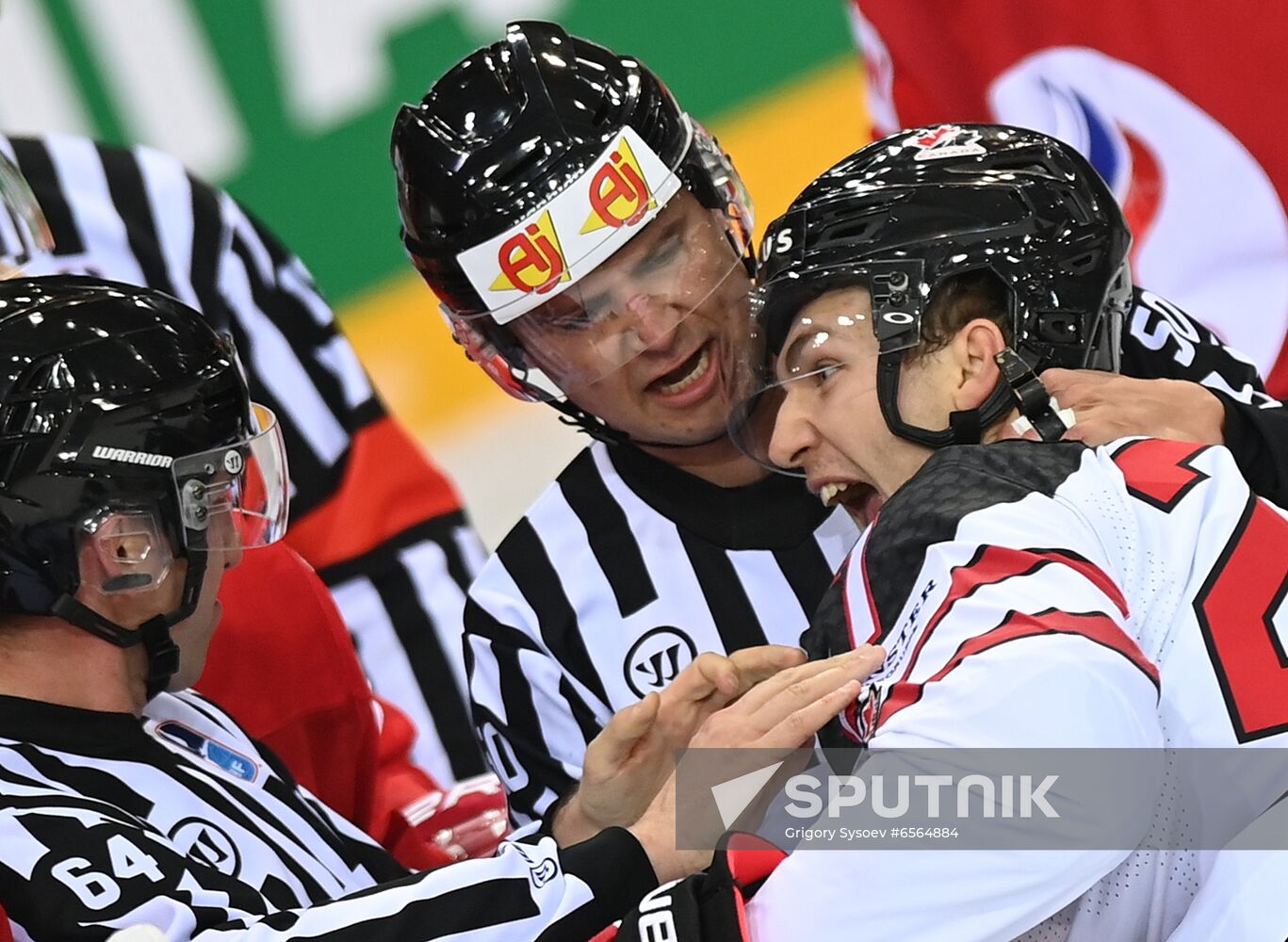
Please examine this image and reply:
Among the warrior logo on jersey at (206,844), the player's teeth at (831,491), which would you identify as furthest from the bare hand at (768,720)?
the warrior logo on jersey at (206,844)

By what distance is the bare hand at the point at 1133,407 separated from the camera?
1.61 m

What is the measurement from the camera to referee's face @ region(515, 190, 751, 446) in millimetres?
1983

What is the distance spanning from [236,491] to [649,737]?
1.65 feet

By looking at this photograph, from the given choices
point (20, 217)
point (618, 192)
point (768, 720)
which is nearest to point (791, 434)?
point (768, 720)

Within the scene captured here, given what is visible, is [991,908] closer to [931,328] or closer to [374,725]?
[931,328]

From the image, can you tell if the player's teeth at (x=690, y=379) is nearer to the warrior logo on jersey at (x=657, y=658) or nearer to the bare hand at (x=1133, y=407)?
the warrior logo on jersey at (x=657, y=658)

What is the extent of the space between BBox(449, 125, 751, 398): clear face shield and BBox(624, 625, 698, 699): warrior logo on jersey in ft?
1.06

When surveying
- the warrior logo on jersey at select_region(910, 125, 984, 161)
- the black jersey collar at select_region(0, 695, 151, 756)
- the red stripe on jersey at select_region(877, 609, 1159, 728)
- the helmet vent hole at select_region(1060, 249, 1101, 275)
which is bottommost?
the black jersey collar at select_region(0, 695, 151, 756)

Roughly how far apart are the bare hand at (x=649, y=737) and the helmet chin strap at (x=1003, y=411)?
10.1 inches

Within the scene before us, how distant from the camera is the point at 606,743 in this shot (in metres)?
1.76

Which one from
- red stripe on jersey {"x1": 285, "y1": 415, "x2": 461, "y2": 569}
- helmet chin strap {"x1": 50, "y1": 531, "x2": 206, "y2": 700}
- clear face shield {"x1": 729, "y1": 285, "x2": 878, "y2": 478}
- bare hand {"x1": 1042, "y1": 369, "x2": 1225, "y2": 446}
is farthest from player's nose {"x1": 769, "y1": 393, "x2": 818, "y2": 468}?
red stripe on jersey {"x1": 285, "y1": 415, "x2": 461, "y2": 569}

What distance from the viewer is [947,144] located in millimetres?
1684

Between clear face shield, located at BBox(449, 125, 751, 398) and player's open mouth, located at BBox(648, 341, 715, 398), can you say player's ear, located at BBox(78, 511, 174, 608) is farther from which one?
player's open mouth, located at BBox(648, 341, 715, 398)

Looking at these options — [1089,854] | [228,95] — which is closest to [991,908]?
[1089,854]
